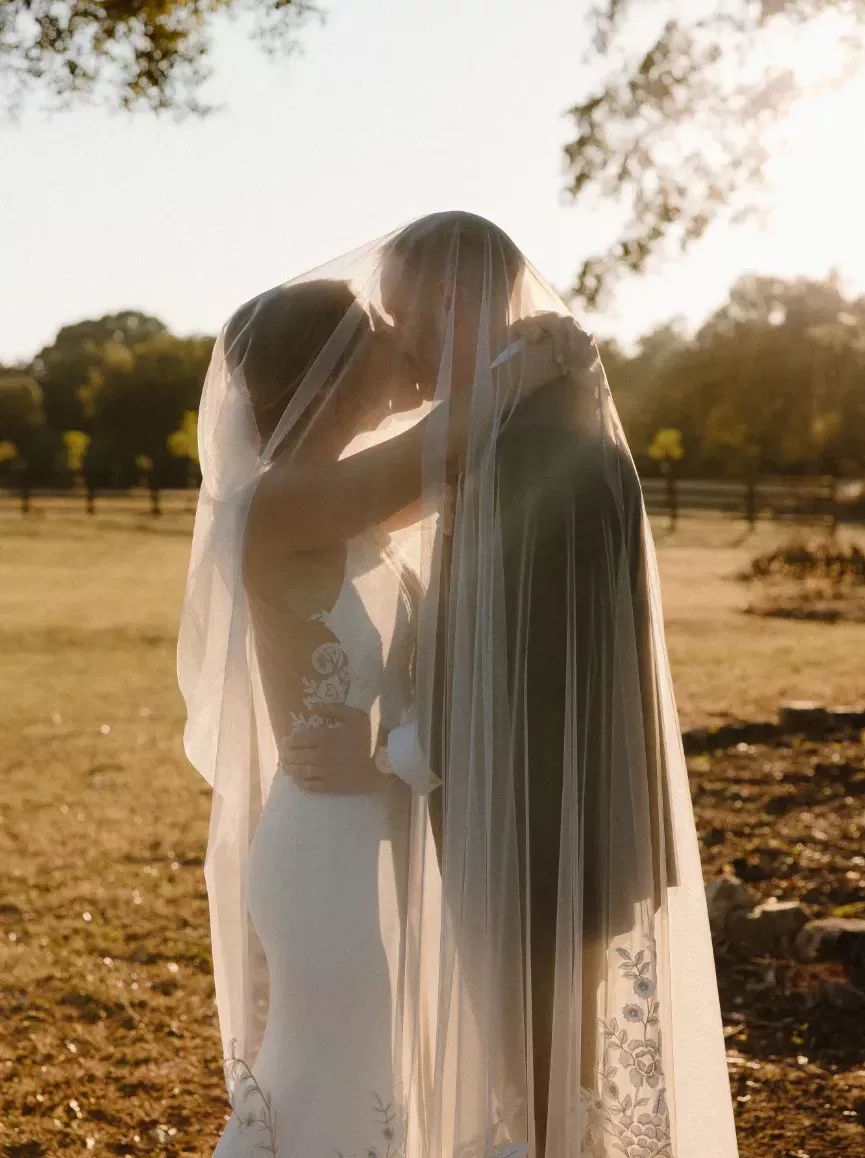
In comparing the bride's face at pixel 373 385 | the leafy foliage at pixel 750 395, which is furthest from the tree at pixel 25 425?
the bride's face at pixel 373 385

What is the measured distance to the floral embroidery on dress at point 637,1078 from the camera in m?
2.24

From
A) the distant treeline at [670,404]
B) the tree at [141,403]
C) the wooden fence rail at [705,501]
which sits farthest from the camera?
the tree at [141,403]

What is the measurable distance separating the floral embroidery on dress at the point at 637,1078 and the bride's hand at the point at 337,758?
2.12ft

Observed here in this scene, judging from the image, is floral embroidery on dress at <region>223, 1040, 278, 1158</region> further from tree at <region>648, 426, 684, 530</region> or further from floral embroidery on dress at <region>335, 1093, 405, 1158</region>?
tree at <region>648, 426, 684, 530</region>

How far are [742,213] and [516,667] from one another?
22.5ft

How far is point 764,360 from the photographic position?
4272 centimetres

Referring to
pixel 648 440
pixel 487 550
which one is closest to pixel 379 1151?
pixel 487 550

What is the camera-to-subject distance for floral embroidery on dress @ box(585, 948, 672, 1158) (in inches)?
88.1

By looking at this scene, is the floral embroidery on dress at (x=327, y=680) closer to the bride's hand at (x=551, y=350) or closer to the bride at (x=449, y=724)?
the bride at (x=449, y=724)

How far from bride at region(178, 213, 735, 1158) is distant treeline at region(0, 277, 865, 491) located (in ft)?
90.1

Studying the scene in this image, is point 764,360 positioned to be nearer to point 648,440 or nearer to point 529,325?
point 648,440

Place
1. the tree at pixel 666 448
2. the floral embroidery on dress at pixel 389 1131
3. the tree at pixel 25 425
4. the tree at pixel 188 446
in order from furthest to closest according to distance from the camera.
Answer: the tree at pixel 25 425, the tree at pixel 188 446, the tree at pixel 666 448, the floral embroidery on dress at pixel 389 1131

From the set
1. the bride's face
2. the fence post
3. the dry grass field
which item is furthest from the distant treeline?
the bride's face

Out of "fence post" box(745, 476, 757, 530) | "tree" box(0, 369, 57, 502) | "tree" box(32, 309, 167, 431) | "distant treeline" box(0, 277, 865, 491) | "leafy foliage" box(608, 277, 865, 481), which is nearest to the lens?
"fence post" box(745, 476, 757, 530)
